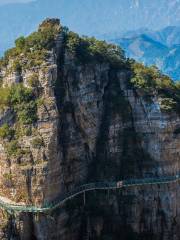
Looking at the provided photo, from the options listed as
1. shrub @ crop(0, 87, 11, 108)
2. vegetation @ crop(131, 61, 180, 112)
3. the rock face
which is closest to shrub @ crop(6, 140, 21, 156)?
the rock face

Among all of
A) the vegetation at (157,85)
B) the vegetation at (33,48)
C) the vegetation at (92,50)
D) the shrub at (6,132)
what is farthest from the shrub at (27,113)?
the vegetation at (157,85)

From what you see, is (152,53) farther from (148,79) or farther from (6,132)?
(6,132)

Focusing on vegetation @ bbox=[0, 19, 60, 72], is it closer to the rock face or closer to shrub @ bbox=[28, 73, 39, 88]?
the rock face

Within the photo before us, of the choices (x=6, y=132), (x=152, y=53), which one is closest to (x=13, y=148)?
(x=6, y=132)

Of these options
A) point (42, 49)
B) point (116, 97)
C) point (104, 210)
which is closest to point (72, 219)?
point (104, 210)

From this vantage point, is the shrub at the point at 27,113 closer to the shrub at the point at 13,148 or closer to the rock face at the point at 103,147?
the rock face at the point at 103,147

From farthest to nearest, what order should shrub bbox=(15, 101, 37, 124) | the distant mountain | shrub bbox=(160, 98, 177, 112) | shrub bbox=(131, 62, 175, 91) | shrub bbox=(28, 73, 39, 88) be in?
the distant mountain → shrub bbox=(131, 62, 175, 91) → shrub bbox=(160, 98, 177, 112) → shrub bbox=(28, 73, 39, 88) → shrub bbox=(15, 101, 37, 124)

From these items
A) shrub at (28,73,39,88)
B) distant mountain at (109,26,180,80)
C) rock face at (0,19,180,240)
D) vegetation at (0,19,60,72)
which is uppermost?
distant mountain at (109,26,180,80)

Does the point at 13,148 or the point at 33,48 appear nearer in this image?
the point at 13,148
